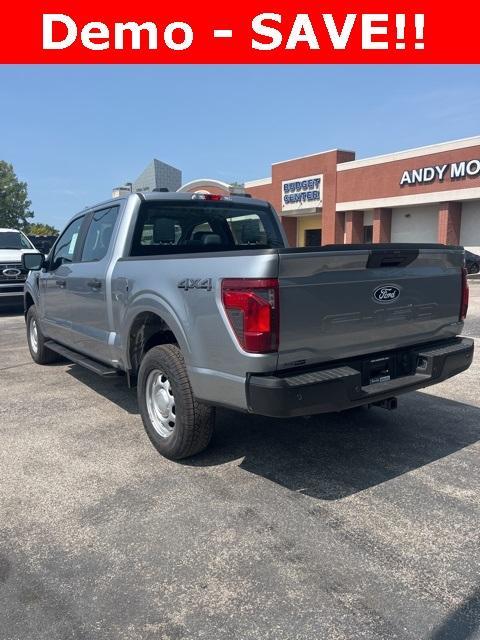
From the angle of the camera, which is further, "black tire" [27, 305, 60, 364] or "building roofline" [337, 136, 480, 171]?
"building roofline" [337, 136, 480, 171]

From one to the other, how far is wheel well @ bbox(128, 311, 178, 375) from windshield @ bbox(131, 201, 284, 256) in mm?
733

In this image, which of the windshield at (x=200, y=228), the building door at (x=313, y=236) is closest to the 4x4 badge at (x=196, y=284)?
the windshield at (x=200, y=228)

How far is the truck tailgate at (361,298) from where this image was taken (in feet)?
10.2

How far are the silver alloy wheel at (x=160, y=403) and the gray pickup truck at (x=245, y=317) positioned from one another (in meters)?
0.01

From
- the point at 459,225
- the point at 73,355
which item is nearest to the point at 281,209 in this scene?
the point at 459,225

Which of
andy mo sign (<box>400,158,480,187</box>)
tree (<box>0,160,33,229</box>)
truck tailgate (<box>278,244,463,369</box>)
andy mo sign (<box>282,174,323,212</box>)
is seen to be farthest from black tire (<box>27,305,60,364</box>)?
tree (<box>0,160,33,229</box>)

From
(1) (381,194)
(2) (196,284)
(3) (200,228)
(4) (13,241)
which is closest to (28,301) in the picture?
(3) (200,228)

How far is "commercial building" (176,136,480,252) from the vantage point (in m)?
28.0

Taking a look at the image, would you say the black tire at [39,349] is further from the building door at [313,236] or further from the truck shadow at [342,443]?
the building door at [313,236]

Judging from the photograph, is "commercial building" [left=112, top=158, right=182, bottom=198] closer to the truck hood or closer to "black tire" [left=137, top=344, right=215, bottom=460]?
the truck hood

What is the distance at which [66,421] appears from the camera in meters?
4.97

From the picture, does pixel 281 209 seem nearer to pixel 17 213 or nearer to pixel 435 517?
pixel 435 517

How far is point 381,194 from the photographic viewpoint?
3161cm

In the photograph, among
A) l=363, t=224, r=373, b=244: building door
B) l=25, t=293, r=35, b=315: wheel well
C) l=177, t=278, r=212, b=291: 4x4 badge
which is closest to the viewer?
l=177, t=278, r=212, b=291: 4x4 badge
